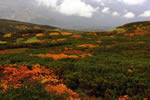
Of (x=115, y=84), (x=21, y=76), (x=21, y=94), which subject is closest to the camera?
(x=21, y=94)

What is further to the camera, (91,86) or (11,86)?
(91,86)

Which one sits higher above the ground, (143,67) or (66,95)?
(143,67)

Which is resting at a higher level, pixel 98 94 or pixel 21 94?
pixel 21 94

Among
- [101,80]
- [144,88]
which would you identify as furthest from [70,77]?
[144,88]

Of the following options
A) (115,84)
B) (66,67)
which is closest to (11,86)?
(66,67)

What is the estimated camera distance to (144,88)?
8016 millimetres

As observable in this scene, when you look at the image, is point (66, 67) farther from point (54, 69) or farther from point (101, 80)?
point (101, 80)

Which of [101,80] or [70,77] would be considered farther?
[70,77]

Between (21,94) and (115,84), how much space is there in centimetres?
696

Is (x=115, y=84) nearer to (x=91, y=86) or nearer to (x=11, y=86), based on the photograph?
(x=91, y=86)

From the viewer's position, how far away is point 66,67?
1266 cm

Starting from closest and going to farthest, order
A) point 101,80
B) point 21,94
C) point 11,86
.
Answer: point 21,94 < point 11,86 < point 101,80

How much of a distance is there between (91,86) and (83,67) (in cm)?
370

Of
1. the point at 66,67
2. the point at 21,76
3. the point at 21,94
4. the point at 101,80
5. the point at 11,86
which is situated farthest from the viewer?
the point at 66,67
